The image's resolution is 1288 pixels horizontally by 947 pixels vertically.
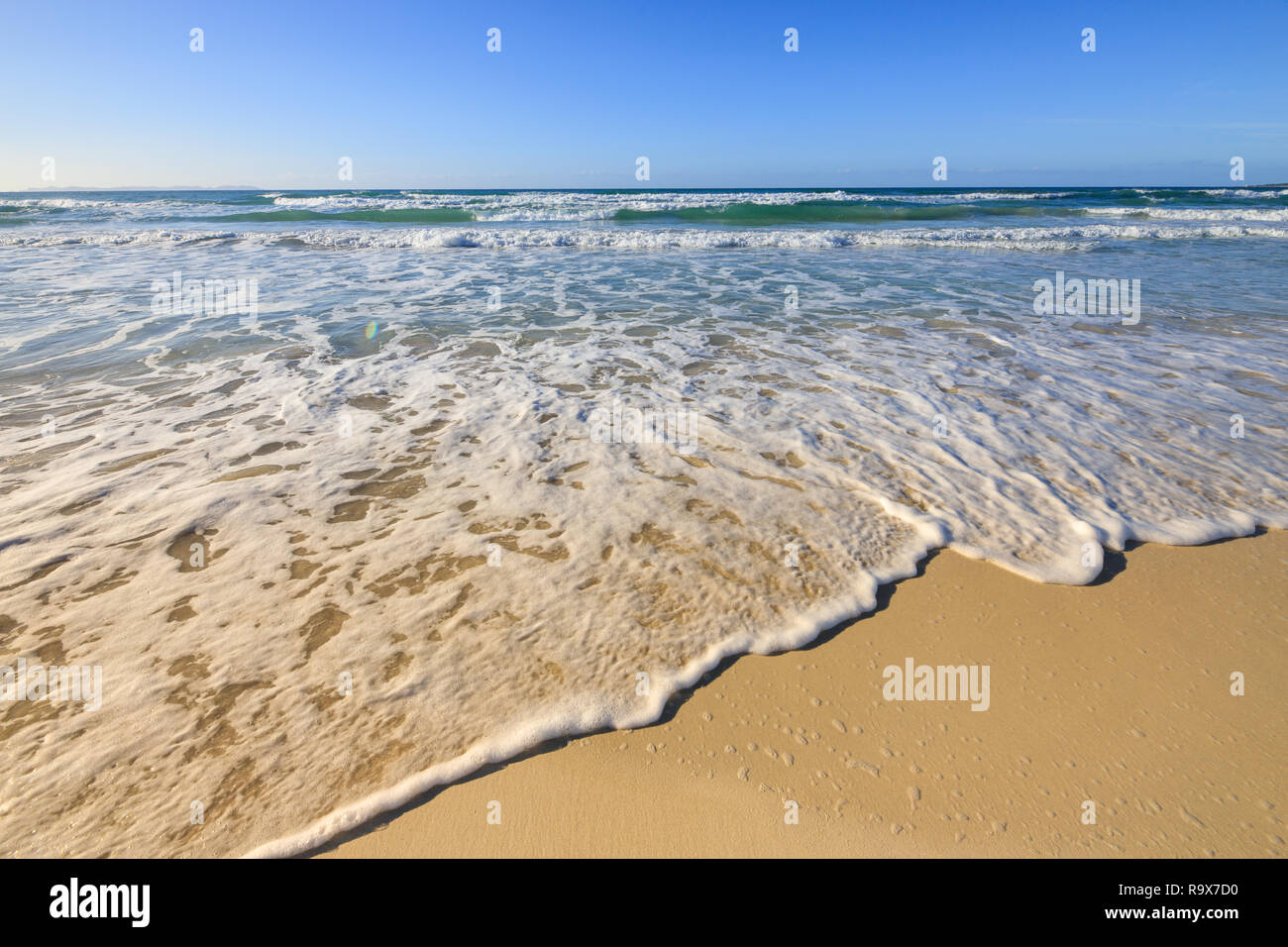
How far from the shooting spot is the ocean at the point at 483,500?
7.23 feet

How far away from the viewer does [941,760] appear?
6.97ft

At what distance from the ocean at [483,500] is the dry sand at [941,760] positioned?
176 millimetres

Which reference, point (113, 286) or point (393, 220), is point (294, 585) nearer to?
point (113, 286)

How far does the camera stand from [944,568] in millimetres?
3131

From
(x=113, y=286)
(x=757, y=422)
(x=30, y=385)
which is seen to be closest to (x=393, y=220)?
(x=113, y=286)

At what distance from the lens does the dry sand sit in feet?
6.20

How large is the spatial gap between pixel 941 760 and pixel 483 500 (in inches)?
112
